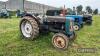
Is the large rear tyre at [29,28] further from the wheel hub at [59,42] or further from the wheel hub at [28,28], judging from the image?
the wheel hub at [59,42]

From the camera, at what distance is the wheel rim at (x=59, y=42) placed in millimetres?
7113

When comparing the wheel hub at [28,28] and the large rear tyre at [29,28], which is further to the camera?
the wheel hub at [28,28]

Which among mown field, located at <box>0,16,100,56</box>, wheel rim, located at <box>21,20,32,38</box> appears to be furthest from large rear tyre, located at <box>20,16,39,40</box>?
mown field, located at <box>0,16,100,56</box>

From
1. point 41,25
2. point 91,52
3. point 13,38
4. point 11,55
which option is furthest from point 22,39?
point 91,52

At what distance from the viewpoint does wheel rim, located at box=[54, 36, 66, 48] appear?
280 inches

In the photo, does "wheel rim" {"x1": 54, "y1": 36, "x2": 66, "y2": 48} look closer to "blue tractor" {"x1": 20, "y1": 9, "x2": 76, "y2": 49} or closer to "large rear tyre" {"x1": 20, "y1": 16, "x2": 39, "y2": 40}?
"blue tractor" {"x1": 20, "y1": 9, "x2": 76, "y2": 49}

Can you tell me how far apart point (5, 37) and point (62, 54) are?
3167 millimetres

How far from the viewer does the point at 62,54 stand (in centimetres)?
670

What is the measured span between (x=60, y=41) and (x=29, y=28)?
170 cm

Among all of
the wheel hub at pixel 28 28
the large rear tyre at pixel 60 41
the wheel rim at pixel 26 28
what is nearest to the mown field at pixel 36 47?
the large rear tyre at pixel 60 41

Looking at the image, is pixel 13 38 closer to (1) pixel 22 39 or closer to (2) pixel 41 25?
(1) pixel 22 39

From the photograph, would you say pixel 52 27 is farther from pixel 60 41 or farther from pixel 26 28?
pixel 26 28

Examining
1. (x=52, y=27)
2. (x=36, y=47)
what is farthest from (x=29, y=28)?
(x=36, y=47)

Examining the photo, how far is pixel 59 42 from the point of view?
7199mm
